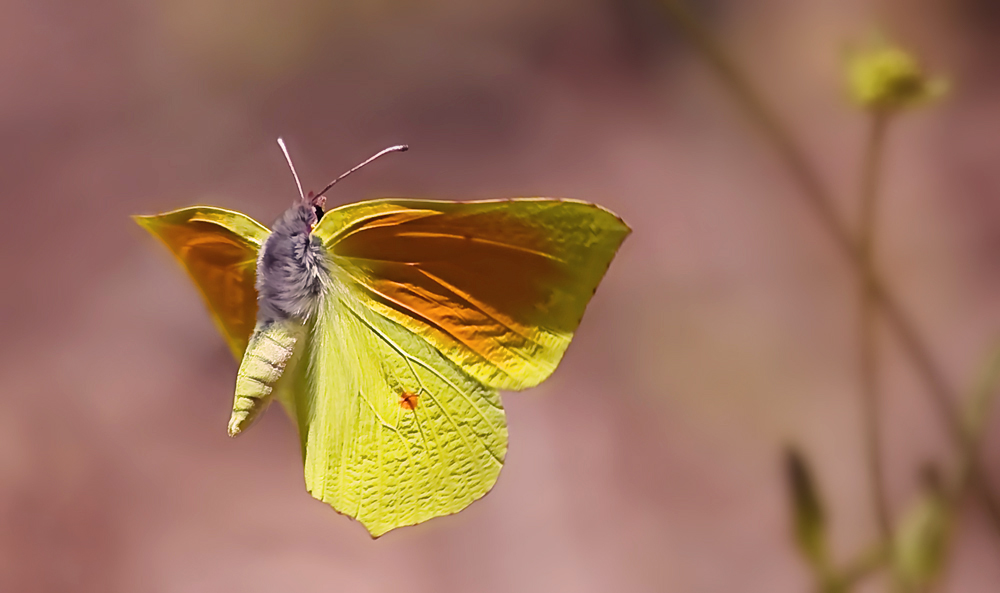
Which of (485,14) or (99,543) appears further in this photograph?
(485,14)

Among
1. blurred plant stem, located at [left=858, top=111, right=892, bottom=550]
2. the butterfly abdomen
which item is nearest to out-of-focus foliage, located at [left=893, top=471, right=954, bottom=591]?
blurred plant stem, located at [left=858, top=111, right=892, bottom=550]

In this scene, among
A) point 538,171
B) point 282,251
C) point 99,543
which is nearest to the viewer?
point 282,251

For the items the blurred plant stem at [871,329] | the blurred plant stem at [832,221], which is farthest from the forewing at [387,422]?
the blurred plant stem at [832,221]

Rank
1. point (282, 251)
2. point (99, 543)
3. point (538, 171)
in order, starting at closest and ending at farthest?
point (282, 251)
point (99, 543)
point (538, 171)

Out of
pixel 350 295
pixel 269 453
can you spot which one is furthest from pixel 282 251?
pixel 269 453

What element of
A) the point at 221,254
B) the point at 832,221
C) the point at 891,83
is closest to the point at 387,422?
the point at 221,254

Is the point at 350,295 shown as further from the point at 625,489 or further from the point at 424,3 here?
the point at 424,3

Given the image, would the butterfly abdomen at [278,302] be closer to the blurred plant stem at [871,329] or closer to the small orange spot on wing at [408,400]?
the small orange spot on wing at [408,400]
